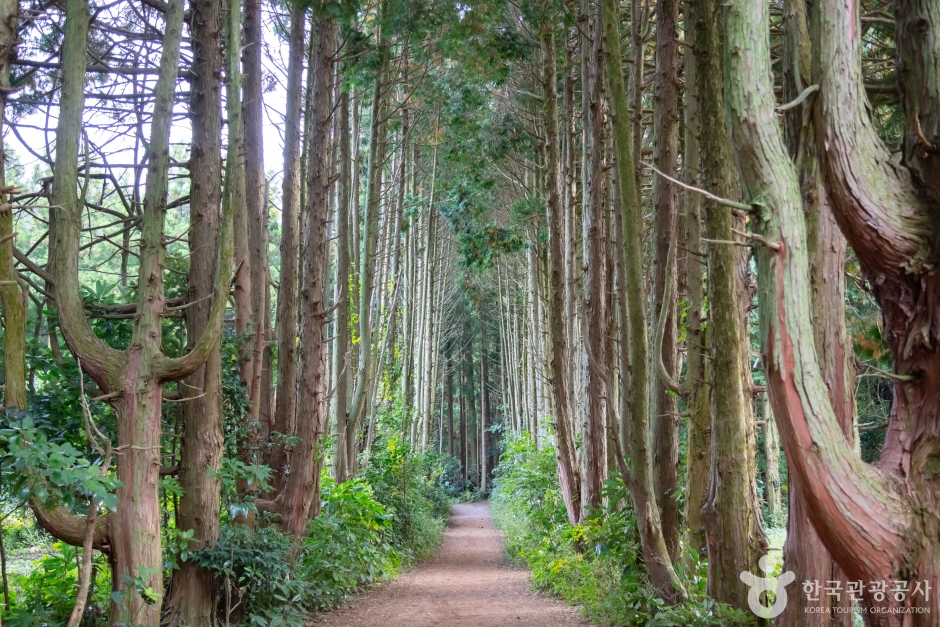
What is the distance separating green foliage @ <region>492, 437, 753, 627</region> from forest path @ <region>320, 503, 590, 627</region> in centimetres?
34

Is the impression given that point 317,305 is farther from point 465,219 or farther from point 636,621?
point 465,219

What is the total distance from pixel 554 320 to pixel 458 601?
4.61 meters

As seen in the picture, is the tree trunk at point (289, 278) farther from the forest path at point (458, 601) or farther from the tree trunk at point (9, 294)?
the tree trunk at point (9, 294)

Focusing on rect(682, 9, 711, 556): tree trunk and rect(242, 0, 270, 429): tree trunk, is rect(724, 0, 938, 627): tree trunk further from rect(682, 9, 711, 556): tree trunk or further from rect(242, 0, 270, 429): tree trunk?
rect(242, 0, 270, 429): tree trunk

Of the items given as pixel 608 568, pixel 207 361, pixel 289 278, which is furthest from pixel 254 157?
pixel 608 568

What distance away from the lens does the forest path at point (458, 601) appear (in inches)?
324

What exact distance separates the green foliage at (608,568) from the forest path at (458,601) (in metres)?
0.34

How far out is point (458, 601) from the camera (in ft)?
32.5

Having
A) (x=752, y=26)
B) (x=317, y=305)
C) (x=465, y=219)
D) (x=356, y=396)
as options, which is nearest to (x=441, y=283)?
(x=465, y=219)

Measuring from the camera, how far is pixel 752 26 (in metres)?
3.15

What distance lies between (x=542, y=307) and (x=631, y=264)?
1584 centimetres

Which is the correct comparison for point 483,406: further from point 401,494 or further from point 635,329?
point 635,329

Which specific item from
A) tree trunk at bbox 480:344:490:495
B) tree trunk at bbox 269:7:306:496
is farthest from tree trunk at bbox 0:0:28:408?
tree trunk at bbox 480:344:490:495

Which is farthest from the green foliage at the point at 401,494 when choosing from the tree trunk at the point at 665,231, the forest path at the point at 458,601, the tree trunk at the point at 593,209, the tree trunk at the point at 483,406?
the tree trunk at the point at 483,406
